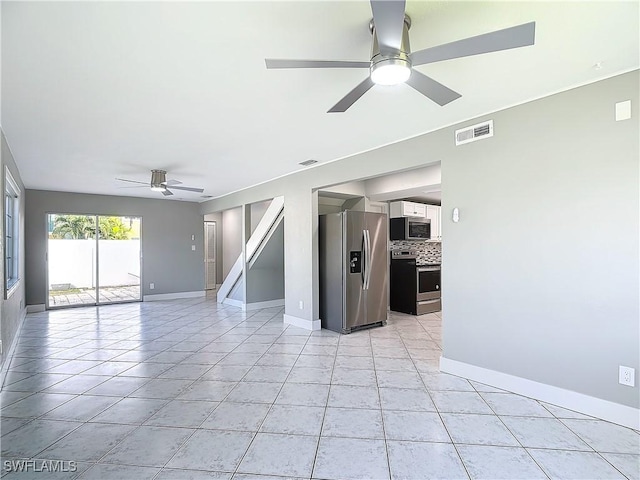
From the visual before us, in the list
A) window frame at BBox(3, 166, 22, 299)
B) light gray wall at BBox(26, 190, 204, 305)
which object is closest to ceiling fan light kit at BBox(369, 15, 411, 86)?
window frame at BBox(3, 166, 22, 299)

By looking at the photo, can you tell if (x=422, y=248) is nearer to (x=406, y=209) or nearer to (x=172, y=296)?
(x=406, y=209)

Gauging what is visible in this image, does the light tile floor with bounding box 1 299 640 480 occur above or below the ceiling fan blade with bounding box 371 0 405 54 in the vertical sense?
below

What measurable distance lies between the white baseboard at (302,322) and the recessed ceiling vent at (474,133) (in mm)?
3407

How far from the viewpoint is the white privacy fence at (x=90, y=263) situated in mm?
7418

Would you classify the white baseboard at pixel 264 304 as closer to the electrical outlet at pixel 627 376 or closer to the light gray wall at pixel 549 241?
the light gray wall at pixel 549 241

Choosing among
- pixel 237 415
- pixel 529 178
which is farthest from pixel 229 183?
pixel 529 178

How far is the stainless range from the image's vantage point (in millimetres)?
6410

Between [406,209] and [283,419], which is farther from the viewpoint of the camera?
[406,209]

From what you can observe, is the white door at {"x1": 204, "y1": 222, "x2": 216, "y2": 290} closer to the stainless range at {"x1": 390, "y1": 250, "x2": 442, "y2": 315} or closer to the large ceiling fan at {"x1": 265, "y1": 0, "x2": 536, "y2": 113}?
the stainless range at {"x1": 390, "y1": 250, "x2": 442, "y2": 315}

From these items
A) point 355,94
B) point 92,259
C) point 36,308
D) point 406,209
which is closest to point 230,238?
point 92,259

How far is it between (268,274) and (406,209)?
324 centimetres

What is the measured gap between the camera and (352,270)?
205 inches

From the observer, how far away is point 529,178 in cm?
290

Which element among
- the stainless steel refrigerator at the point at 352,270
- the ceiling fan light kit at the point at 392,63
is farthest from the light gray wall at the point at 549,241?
the stainless steel refrigerator at the point at 352,270
